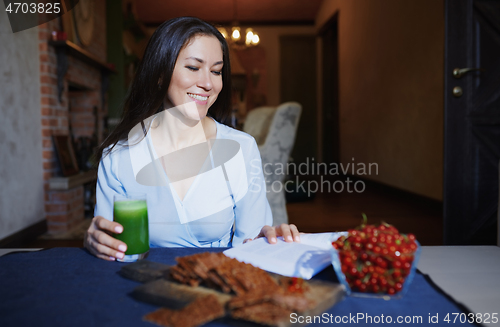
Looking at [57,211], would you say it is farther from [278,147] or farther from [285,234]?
[285,234]

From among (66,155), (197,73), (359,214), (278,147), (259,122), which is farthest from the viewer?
(359,214)

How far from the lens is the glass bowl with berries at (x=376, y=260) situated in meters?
0.56

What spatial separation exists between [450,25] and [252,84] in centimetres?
615

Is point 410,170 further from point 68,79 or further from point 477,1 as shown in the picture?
point 68,79

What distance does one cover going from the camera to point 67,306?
1.89ft

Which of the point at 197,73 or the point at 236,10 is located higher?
the point at 236,10

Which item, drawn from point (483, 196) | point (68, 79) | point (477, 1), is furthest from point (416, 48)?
point (68, 79)

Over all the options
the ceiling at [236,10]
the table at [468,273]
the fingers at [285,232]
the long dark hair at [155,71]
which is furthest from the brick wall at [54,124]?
the ceiling at [236,10]

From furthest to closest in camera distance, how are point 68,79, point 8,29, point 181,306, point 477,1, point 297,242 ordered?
point 68,79, point 8,29, point 477,1, point 297,242, point 181,306

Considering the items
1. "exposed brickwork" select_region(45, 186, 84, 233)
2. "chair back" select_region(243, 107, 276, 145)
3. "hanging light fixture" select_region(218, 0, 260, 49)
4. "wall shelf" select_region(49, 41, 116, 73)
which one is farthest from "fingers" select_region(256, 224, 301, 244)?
"hanging light fixture" select_region(218, 0, 260, 49)

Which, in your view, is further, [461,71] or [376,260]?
[461,71]

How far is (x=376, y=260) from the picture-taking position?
562 millimetres

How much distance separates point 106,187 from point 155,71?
15.3 inches

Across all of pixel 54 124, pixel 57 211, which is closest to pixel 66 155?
pixel 54 124
